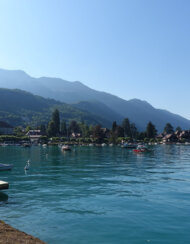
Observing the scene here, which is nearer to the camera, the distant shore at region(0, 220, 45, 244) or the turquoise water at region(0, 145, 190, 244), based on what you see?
the distant shore at region(0, 220, 45, 244)

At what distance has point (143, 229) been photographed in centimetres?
1656

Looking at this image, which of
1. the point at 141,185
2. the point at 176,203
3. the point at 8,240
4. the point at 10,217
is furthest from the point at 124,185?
the point at 8,240

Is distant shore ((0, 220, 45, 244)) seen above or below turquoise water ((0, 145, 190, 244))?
above

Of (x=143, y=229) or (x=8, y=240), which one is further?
(x=143, y=229)

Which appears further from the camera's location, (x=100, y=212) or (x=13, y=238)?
(x=100, y=212)

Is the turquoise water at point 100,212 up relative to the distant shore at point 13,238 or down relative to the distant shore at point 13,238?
down

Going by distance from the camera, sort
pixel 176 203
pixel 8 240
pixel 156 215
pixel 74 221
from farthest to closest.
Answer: pixel 176 203
pixel 156 215
pixel 74 221
pixel 8 240

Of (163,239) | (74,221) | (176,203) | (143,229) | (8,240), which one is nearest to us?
(8,240)

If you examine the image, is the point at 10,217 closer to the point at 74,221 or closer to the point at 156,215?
the point at 74,221

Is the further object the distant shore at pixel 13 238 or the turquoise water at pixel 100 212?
the turquoise water at pixel 100 212

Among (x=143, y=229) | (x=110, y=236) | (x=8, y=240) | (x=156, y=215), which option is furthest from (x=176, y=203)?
(x=8, y=240)

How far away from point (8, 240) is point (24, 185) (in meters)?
20.0

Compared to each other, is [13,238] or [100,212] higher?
[13,238]

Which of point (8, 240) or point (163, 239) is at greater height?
point (8, 240)
